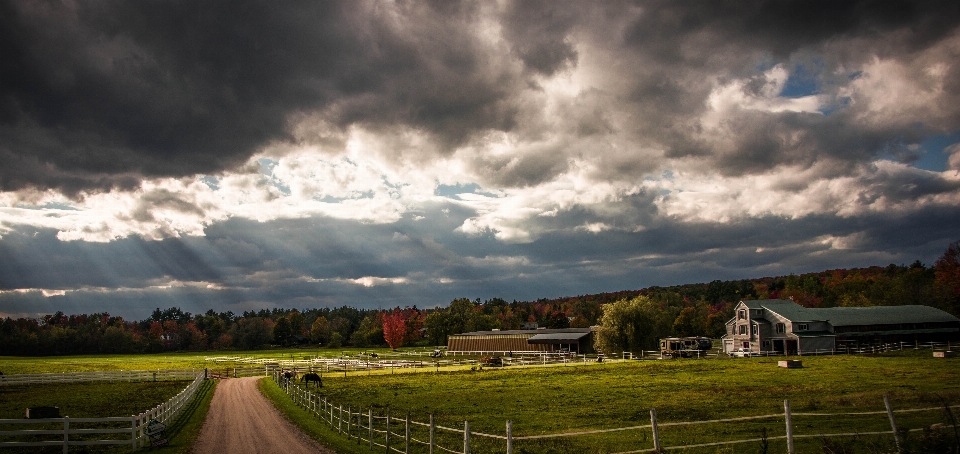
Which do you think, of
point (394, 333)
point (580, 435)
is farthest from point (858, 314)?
point (394, 333)

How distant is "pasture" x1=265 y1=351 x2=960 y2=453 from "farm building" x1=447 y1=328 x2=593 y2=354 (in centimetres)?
4623

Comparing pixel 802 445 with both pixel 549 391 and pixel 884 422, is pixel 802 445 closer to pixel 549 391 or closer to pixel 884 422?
pixel 884 422

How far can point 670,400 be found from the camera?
105 ft

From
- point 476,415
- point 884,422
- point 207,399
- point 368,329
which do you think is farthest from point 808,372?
point 368,329

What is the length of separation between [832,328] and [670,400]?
63561mm

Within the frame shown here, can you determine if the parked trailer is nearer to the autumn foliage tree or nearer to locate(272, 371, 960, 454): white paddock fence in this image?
locate(272, 371, 960, 454): white paddock fence

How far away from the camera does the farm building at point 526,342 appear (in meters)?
102

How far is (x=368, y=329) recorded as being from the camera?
183125 mm

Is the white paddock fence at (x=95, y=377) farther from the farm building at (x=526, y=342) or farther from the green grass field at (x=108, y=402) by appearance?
the farm building at (x=526, y=342)

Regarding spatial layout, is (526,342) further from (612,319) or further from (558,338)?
(612,319)

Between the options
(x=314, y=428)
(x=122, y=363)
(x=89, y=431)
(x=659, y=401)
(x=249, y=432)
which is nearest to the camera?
(x=89, y=431)

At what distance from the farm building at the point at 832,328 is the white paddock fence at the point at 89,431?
250 ft

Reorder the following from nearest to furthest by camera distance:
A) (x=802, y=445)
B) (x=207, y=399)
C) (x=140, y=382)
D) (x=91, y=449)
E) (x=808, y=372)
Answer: (x=802, y=445)
(x=91, y=449)
(x=207, y=399)
(x=808, y=372)
(x=140, y=382)

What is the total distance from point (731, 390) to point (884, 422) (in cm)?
1428
